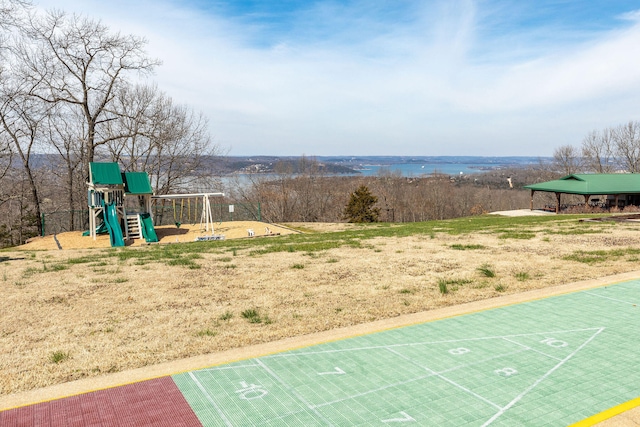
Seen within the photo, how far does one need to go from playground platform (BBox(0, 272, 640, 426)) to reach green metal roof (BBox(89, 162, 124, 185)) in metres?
21.2

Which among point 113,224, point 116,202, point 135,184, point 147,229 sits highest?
point 135,184

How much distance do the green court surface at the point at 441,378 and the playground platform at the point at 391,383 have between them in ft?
0.05

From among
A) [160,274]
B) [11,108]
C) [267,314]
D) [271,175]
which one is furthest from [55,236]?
[271,175]

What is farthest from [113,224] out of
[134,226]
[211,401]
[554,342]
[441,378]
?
[554,342]

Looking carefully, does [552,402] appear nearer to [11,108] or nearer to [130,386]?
[130,386]

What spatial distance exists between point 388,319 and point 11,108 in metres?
30.4

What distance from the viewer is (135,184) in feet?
84.7

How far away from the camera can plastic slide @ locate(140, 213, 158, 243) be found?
24.8m

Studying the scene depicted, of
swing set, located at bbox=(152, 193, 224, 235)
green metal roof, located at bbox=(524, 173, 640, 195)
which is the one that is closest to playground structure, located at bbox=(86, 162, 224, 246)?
swing set, located at bbox=(152, 193, 224, 235)

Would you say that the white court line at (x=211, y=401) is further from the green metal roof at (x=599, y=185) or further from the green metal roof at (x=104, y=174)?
the green metal roof at (x=599, y=185)

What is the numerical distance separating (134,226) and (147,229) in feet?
2.44

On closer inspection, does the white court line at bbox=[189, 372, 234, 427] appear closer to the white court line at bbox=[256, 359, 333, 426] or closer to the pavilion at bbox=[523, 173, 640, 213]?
the white court line at bbox=[256, 359, 333, 426]

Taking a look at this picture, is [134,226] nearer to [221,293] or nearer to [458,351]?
[221,293]

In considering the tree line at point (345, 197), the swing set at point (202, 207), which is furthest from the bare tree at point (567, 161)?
the swing set at point (202, 207)
